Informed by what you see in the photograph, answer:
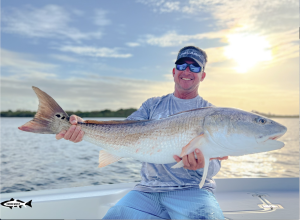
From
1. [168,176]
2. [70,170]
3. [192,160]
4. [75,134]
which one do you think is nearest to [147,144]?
[192,160]

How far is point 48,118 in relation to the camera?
2.95 metres

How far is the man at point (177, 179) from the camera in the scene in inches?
116

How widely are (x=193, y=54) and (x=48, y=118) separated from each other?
226 cm

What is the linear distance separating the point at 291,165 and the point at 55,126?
1666 centimetres

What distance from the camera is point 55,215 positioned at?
165 inches

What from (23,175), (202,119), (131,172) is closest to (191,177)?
(202,119)

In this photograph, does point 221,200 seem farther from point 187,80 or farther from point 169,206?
point 187,80

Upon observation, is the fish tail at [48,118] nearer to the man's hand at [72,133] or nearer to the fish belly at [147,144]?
the man's hand at [72,133]

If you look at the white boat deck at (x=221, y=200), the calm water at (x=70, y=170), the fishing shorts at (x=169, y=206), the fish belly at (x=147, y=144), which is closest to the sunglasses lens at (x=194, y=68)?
the fish belly at (x=147, y=144)

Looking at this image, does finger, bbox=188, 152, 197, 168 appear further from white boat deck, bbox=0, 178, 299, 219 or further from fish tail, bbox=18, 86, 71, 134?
white boat deck, bbox=0, 178, 299, 219

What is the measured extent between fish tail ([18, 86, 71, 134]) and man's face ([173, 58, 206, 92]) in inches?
68.7

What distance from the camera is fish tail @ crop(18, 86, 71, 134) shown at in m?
2.93

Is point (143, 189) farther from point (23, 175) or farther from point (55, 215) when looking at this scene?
point (23, 175)

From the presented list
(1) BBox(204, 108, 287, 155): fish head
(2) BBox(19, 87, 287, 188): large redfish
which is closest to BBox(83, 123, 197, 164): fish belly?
(2) BBox(19, 87, 287, 188): large redfish
